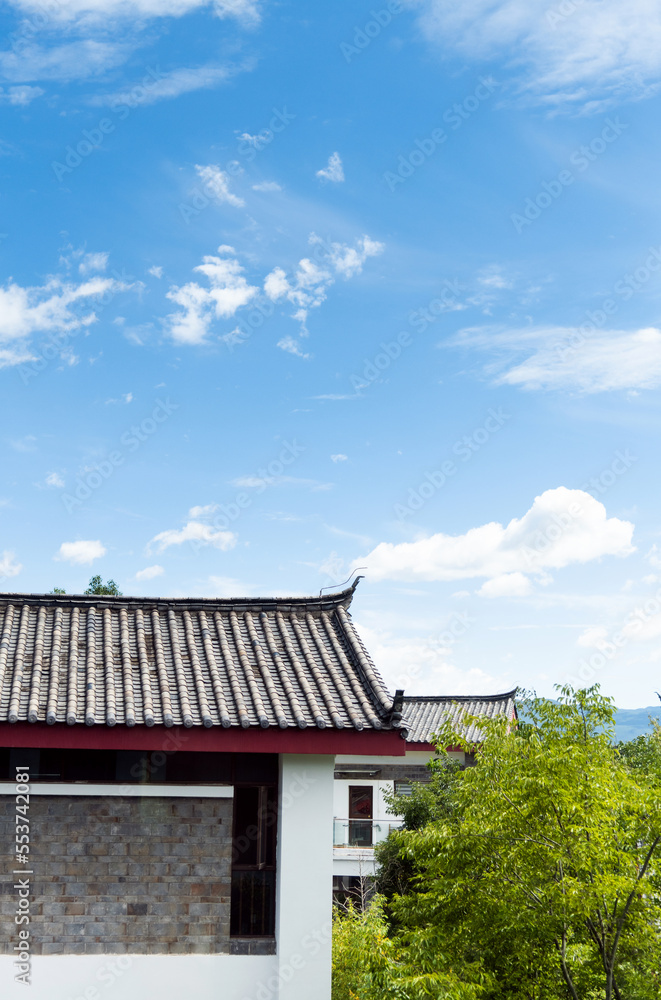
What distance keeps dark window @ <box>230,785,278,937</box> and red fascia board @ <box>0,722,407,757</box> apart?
2.35 ft

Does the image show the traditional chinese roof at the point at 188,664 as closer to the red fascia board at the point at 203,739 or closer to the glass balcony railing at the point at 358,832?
the red fascia board at the point at 203,739

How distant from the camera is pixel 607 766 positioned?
347 inches

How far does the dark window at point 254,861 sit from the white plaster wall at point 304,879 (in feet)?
0.65

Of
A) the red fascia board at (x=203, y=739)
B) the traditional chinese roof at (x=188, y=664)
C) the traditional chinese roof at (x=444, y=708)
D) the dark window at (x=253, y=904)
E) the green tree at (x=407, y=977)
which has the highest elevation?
the traditional chinese roof at (x=444, y=708)

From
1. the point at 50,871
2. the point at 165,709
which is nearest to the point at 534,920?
the point at 165,709

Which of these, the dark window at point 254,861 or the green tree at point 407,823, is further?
the green tree at point 407,823

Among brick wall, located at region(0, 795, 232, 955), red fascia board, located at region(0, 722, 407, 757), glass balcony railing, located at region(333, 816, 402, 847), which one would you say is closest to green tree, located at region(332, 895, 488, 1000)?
brick wall, located at region(0, 795, 232, 955)

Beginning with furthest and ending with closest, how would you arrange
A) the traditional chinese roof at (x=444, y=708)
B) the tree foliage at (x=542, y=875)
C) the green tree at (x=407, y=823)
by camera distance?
the traditional chinese roof at (x=444, y=708) → the green tree at (x=407, y=823) → the tree foliage at (x=542, y=875)

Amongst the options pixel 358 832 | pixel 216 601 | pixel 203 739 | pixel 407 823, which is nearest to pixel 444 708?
pixel 358 832

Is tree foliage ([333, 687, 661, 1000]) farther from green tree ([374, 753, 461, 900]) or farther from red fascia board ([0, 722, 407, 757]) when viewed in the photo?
green tree ([374, 753, 461, 900])

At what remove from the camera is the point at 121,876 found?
8516 mm

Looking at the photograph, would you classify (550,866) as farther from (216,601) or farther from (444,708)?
(444,708)

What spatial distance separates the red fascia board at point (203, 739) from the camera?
8.25 meters

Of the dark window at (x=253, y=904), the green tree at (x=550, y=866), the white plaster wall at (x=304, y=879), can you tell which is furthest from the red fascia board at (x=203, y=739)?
the dark window at (x=253, y=904)
